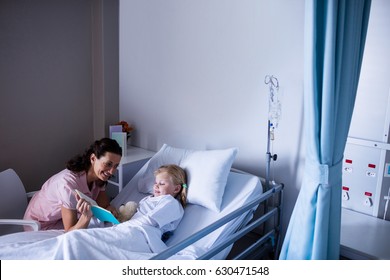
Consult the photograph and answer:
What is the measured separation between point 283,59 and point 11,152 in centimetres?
210

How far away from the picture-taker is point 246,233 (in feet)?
7.30

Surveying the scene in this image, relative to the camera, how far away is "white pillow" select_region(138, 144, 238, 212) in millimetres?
2400

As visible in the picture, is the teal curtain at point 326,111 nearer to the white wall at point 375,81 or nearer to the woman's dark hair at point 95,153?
the white wall at point 375,81

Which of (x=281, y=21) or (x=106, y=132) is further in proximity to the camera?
(x=106, y=132)

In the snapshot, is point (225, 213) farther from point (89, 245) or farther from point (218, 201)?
point (89, 245)

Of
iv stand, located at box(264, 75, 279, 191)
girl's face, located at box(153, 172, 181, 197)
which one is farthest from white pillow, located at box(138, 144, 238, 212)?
iv stand, located at box(264, 75, 279, 191)

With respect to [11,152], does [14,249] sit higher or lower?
lower

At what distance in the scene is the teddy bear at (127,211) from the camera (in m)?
2.40

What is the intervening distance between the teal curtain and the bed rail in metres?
0.21

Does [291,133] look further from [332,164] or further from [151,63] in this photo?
Result: [151,63]
